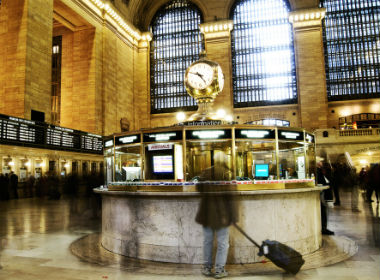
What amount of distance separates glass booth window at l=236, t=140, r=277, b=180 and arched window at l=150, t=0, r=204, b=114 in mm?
26963

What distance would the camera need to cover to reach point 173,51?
33969mm

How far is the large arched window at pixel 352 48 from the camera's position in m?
30.7

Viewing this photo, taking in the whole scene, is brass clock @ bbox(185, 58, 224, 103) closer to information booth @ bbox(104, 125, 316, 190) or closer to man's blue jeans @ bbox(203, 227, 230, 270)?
information booth @ bbox(104, 125, 316, 190)

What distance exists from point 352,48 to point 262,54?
8.88 metres

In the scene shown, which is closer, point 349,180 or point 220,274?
point 220,274

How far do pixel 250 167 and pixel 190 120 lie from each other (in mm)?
1821

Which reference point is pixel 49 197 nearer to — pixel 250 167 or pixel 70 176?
pixel 70 176

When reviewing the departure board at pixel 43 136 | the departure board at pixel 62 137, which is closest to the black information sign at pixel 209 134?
the departure board at pixel 43 136

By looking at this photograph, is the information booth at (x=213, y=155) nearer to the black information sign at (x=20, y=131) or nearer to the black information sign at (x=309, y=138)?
the black information sign at (x=309, y=138)

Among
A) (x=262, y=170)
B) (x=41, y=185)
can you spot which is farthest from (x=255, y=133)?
(x=41, y=185)

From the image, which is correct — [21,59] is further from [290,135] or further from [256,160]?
[290,135]

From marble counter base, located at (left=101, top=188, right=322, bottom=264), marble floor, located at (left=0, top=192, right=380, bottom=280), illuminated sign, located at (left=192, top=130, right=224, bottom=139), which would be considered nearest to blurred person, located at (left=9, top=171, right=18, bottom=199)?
marble floor, located at (left=0, top=192, right=380, bottom=280)

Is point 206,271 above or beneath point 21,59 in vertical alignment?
beneath

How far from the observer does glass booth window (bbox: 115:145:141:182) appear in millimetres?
6109
